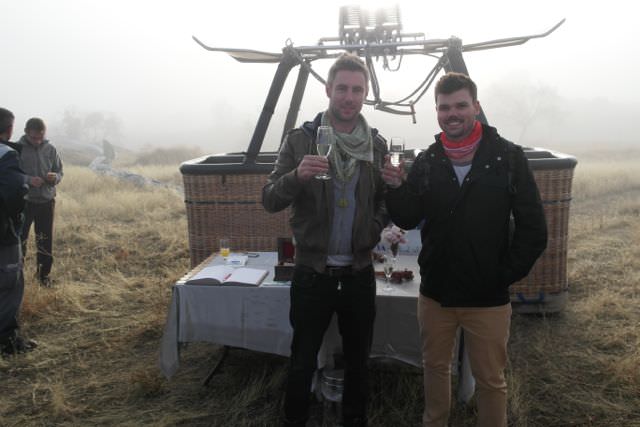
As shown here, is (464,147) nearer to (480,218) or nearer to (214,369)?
(480,218)

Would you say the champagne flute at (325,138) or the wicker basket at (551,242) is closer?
the champagne flute at (325,138)

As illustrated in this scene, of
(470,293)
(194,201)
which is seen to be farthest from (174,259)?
(470,293)

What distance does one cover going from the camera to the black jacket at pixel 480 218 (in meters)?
2.25

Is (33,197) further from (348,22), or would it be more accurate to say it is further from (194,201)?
(348,22)

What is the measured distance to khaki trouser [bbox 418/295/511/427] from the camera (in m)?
2.34

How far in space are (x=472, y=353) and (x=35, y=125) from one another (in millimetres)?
4898

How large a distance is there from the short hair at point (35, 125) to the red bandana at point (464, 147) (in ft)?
15.1

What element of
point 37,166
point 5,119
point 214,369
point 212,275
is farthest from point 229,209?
point 37,166

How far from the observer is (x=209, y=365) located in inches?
153

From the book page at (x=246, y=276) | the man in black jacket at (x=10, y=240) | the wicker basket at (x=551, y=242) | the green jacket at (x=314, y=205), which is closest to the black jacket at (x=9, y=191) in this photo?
the man in black jacket at (x=10, y=240)

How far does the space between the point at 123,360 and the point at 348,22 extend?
10.6 feet

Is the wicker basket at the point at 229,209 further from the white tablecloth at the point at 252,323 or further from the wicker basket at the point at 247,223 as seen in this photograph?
the white tablecloth at the point at 252,323

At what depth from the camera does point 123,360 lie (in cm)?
405

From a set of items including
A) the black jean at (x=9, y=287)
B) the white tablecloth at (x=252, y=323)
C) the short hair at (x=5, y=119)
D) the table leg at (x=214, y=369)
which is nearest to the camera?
the white tablecloth at (x=252, y=323)
